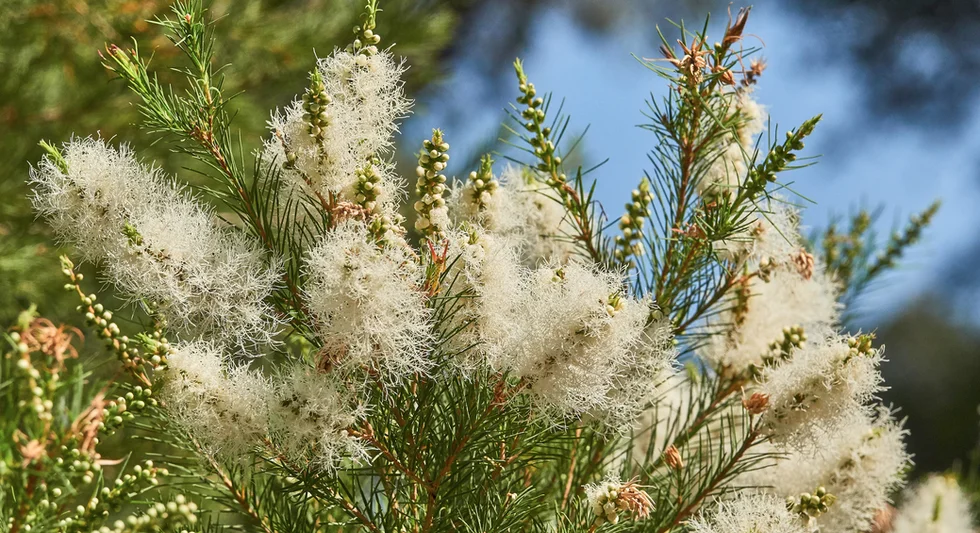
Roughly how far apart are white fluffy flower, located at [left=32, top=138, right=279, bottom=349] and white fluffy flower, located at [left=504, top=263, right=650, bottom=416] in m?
0.14

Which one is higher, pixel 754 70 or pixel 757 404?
pixel 754 70

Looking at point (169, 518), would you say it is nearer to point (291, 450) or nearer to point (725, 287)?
point (291, 450)

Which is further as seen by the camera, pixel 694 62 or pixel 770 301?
pixel 770 301

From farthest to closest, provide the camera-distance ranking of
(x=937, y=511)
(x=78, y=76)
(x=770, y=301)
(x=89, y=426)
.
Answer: (x=78, y=76), (x=937, y=511), (x=770, y=301), (x=89, y=426)

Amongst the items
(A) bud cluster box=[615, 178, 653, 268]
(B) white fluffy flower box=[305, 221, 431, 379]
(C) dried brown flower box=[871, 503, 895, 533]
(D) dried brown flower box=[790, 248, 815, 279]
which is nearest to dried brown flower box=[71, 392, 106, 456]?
(B) white fluffy flower box=[305, 221, 431, 379]

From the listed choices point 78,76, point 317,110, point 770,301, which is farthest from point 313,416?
point 78,76

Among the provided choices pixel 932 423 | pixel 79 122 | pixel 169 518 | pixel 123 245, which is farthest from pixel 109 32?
pixel 932 423

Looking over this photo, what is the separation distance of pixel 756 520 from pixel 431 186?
0.27m

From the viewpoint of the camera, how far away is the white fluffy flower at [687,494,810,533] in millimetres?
460

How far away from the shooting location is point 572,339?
406mm

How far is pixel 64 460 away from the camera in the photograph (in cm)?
36

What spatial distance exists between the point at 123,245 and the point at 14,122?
3.33 ft

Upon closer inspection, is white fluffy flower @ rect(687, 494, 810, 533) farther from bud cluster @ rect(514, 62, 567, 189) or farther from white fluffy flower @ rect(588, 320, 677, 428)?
bud cluster @ rect(514, 62, 567, 189)

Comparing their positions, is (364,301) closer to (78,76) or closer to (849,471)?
(849,471)
